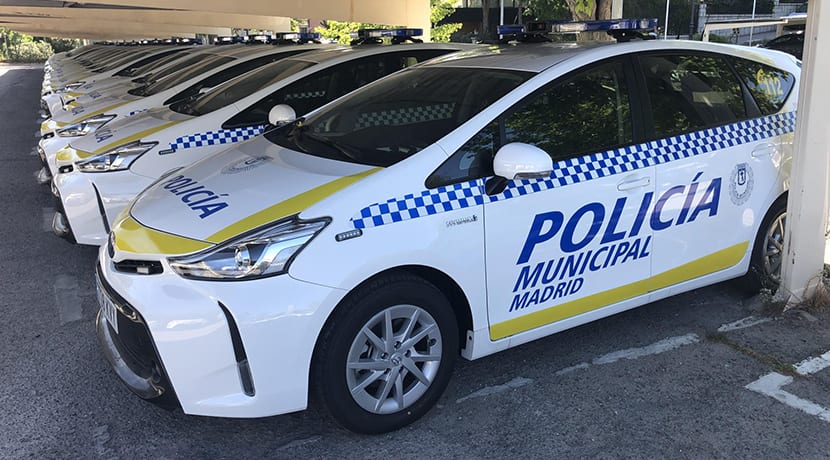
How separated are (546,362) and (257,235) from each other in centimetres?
174

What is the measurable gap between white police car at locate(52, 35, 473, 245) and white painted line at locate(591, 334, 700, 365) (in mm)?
3064

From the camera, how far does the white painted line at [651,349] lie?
3.58m

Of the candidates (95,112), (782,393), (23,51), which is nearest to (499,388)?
(782,393)

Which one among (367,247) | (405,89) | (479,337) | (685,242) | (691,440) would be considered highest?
(405,89)

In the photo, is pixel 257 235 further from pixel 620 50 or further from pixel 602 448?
pixel 620 50

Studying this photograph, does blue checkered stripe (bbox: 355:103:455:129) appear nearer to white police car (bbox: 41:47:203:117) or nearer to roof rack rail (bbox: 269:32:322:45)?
roof rack rail (bbox: 269:32:322:45)

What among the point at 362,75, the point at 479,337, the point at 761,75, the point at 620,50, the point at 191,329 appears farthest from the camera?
the point at 362,75

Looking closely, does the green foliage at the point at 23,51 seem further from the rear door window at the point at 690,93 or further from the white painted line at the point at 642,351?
the white painted line at the point at 642,351

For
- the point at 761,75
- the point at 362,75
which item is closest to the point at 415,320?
the point at 761,75

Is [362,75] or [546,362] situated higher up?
[362,75]

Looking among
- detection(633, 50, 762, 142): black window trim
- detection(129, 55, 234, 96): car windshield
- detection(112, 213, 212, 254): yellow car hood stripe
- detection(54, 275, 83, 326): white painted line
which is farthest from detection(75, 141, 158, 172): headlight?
detection(633, 50, 762, 142): black window trim

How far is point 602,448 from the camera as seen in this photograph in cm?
280

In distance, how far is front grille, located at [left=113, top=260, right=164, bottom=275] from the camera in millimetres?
2650

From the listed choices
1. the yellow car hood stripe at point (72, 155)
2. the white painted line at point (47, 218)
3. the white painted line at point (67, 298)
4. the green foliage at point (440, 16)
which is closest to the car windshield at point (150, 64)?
the white painted line at point (47, 218)
